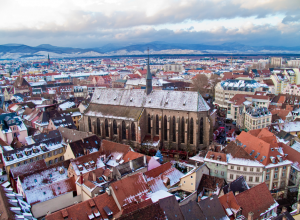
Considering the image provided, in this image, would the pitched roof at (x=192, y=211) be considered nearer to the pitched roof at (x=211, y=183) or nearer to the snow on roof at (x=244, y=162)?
the pitched roof at (x=211, y=183)

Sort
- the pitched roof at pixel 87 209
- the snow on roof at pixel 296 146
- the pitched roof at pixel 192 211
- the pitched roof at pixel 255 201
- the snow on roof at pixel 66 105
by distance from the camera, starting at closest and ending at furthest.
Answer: the pitched roof at pixel 192 211 < the pitched roof at pixel 87 209 < the pitched roof at pixel 255 201 < the snow on roof at pixel 296 146 < the snow on roof at pixel 66 105

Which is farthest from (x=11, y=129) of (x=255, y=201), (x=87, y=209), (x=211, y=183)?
(x=255, y=201)

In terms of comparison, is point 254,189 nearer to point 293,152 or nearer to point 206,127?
point 293,152

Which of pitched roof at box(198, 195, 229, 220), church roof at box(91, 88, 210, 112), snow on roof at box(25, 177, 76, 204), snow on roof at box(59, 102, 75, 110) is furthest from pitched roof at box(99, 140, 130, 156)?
snow on roof at box(59, 102, 75, 110)

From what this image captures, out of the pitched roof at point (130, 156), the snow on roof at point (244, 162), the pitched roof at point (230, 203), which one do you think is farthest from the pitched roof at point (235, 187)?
the pitched roof at point (130, 156)

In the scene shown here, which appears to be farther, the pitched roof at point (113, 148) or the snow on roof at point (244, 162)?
the pitched roof at point (113, 148)

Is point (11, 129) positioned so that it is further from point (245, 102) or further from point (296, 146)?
point (245, 102)

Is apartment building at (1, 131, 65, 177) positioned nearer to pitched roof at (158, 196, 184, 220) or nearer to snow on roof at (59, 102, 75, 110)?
snow on roof at (59, 102, 75, 110)
